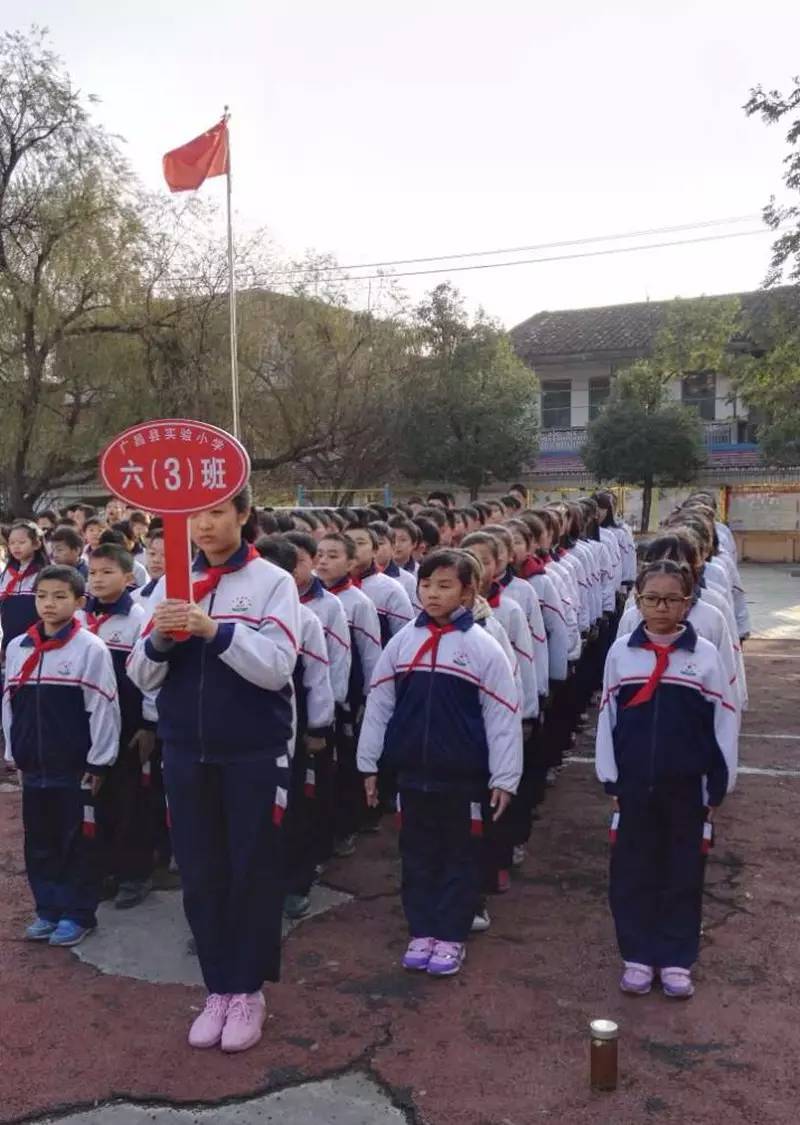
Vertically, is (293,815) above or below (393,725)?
below

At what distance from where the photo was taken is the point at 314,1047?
3623mm

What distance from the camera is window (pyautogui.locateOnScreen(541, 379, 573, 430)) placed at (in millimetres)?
33000

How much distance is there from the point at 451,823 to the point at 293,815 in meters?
0.91

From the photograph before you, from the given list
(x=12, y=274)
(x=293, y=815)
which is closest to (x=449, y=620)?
(x=293, y=815)

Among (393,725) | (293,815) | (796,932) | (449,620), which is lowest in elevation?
(796,932)

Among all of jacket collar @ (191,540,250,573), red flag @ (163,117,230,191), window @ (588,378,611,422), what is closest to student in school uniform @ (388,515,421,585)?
jacket collar @ (191,540,250,573)

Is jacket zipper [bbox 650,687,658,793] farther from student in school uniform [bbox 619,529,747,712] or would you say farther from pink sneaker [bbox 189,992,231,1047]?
pink sneaker [bbox 189,992,231,1047]

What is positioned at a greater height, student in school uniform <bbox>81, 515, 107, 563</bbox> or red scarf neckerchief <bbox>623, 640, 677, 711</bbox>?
student in school uniform <bbox>81, 515, 107, 563</bbox>

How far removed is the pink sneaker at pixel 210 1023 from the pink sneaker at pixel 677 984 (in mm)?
1598

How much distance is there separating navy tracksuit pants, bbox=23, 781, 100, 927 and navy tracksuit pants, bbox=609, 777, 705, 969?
7.20 ft

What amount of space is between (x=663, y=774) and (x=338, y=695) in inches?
68.8

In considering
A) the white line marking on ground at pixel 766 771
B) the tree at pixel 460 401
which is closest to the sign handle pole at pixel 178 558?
the white line marking on ground at pixel 766 771

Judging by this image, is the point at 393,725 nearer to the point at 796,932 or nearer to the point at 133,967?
the point at 133,967

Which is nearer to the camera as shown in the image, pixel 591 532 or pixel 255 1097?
pixel 255 1097
